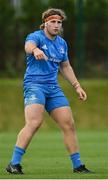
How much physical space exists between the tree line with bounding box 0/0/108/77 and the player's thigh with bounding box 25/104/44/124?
1430 cm

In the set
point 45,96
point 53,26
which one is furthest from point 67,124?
point 53,26

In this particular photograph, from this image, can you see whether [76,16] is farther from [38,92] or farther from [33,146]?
[38,92]

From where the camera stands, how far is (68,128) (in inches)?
425

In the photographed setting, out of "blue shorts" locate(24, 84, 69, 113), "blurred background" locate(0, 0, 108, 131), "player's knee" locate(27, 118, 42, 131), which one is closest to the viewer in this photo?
"player's knee" locate(27, 118, 42, 131)

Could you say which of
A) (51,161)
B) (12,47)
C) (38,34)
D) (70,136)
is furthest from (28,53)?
(12,47)

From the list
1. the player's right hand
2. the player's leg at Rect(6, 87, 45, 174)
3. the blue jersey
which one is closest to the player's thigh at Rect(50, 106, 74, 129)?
the player's leg at Rect(6, 87, 45, 174)

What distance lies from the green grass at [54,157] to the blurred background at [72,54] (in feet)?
13.0

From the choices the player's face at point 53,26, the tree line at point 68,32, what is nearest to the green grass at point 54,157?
the player's face at point 53,26

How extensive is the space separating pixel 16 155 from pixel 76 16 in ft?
48.0

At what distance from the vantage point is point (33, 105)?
34.9ft

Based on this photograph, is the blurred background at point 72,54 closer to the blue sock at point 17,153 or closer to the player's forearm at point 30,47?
the blue sock at point 17,153

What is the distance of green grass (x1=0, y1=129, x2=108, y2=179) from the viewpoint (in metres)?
10.5

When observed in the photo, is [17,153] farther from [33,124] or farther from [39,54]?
[39,54]

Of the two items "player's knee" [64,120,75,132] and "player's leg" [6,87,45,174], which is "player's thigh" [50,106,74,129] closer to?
"player's knee" [64,120,75,132]
